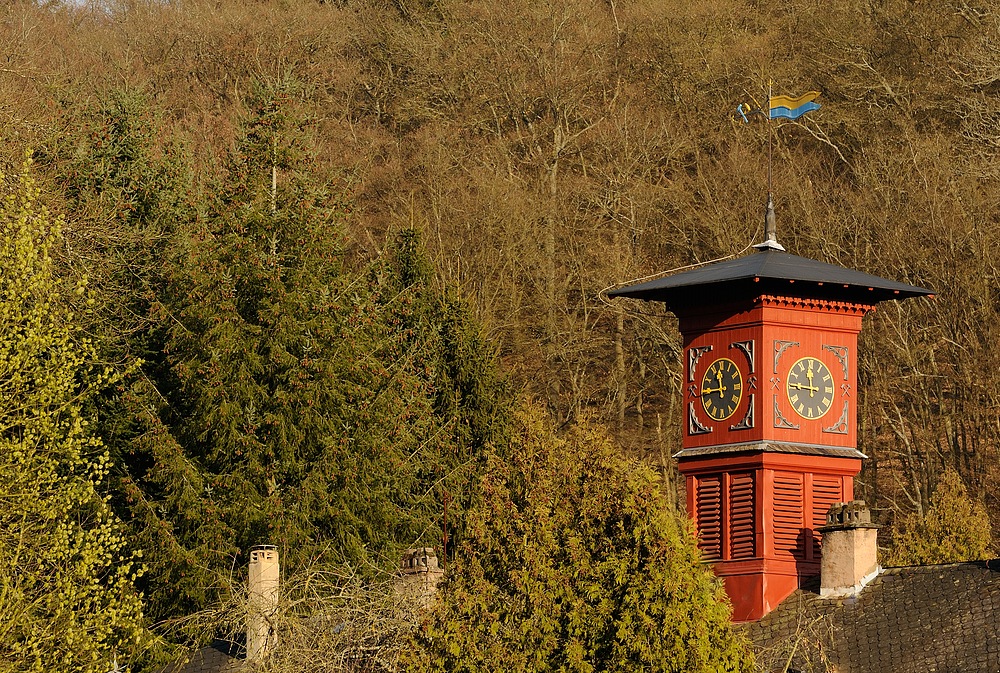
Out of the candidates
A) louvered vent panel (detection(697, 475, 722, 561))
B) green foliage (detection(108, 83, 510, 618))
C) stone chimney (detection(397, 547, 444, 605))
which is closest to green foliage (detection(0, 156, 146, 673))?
stone chimney (detection(397, 547, 444, 605))

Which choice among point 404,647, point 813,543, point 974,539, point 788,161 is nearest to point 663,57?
point 788,161

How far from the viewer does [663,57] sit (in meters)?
53.0

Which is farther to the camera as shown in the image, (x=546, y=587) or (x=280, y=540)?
(x=280, y=540)

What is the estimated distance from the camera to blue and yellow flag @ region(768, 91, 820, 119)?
107ft

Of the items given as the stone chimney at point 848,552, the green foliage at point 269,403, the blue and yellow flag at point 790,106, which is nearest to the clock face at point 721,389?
the stone chimney at point 848,552

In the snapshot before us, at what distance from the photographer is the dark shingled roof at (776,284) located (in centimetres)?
2858

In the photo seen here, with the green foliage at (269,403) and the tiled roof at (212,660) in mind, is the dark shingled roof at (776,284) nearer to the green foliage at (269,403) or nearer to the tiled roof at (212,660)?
the green foliage at (269,403)

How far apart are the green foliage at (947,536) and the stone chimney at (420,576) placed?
370 inches

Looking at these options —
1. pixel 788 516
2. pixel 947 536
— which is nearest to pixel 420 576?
pixel 788 516

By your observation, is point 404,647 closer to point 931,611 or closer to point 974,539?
point 931,611

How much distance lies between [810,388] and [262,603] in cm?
868

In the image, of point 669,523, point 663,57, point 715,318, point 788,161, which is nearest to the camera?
point 669,523

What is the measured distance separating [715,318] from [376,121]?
26441mm

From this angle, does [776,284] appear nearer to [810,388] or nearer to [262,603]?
[810,388]
